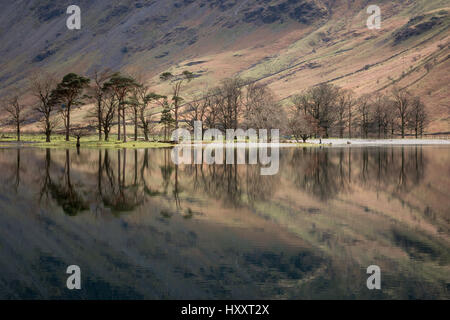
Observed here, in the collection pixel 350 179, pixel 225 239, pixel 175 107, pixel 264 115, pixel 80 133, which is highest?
pixel 175 107

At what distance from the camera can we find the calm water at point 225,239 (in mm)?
13070

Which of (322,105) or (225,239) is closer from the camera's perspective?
(225,239)

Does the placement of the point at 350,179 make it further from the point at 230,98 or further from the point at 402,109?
the point at 402,109

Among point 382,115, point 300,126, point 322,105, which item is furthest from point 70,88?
point 382,115

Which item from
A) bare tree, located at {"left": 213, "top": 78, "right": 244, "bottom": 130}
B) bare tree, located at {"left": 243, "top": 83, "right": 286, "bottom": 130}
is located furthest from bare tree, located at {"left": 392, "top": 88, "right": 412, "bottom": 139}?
bare tree, located at {"left": 213, "top": 78, "right": 244, "bottom": 130}

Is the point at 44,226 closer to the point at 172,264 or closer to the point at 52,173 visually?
the point at 172,264

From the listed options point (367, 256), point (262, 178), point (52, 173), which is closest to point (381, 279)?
point (367, 256)

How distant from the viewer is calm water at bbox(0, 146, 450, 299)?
13070 millimetres

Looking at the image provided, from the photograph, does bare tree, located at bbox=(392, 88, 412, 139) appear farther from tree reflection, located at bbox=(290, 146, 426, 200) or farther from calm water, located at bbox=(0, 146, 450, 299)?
calm water, located at bbox=(0, 146, 450, 299)

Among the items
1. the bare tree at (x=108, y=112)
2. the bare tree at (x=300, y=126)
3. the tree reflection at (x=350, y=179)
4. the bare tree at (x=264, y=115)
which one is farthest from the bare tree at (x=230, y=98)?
the tree reflection at (x=350, y=179)

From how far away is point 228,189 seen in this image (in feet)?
103

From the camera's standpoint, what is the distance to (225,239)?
17891 millimetres

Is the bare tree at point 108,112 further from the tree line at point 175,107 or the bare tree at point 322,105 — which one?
the bare tree at point 322,105
